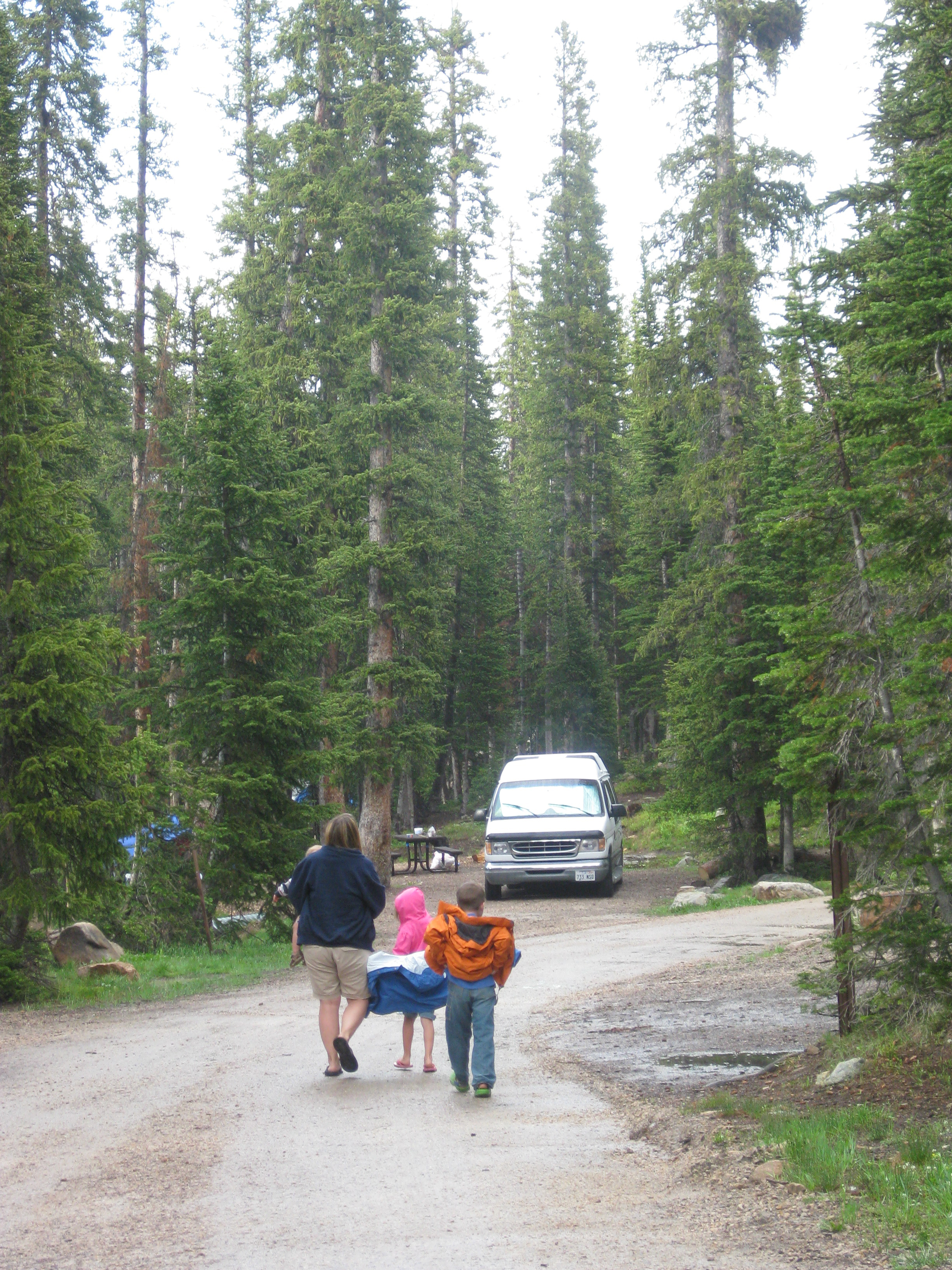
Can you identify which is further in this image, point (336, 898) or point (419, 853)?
point (419, 853)

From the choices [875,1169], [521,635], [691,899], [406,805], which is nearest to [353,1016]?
[875,1169]

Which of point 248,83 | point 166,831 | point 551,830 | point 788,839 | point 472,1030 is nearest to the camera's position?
point 472,1030

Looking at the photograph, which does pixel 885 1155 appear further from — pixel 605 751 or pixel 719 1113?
pixel 605 751

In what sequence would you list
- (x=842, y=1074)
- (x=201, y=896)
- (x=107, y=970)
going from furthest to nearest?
(x=201, y=896) → (x=107, y=970) → (x=842, y=1074)

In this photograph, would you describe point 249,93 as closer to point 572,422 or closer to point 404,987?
point 572,422

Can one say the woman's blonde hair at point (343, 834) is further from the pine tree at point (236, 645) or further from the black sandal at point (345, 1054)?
the pine tree at point (236, 645)

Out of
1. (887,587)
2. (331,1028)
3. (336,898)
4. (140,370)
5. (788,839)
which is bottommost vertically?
(331,1028)

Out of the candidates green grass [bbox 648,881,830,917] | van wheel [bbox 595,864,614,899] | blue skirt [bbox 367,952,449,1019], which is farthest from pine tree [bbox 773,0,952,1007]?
van wheel [bbox 595,864,614,899]

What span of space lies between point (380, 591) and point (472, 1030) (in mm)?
19022

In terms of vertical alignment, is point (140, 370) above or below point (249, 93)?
below

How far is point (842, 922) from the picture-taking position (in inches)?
282

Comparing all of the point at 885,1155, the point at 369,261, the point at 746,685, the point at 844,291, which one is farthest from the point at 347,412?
the point at 885,1155

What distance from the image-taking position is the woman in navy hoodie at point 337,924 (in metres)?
7.80

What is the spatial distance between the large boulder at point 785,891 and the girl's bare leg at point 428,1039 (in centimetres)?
1242
